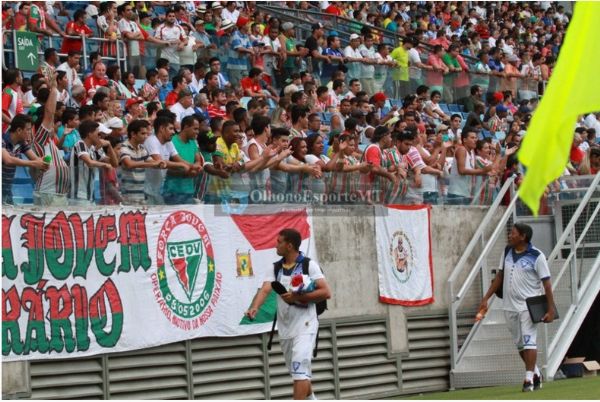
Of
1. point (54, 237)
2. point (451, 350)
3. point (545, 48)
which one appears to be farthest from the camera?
point (545, 48)

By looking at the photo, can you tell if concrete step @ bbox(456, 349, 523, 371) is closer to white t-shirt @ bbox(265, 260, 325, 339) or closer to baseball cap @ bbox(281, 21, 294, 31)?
white t-shirt @ bbox(265, 260, 325, 339)

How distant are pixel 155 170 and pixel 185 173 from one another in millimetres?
505

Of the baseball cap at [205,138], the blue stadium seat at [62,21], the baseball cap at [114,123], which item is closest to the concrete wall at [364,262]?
the baseball cap at [205,138]

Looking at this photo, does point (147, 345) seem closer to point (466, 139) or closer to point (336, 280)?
point (336, 280)

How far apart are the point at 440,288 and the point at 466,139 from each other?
7.94ft

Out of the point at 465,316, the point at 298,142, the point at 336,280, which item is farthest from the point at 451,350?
the point at 298,142

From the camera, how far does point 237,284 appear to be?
16.5 m

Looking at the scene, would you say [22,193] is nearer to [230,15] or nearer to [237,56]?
[237,56]

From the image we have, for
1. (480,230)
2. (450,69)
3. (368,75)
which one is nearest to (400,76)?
(368,75)

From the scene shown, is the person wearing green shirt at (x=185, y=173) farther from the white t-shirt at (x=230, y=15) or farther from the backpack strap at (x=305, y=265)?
the white t-shirt at (x=230, y=15)

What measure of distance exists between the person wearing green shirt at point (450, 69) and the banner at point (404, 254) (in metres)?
7.29

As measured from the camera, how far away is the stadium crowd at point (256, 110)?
1541cm

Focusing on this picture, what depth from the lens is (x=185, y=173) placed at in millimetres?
15891

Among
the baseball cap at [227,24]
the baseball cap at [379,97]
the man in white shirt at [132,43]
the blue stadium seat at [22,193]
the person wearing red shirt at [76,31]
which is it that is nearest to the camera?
the blue stadium seat at [22,193]
